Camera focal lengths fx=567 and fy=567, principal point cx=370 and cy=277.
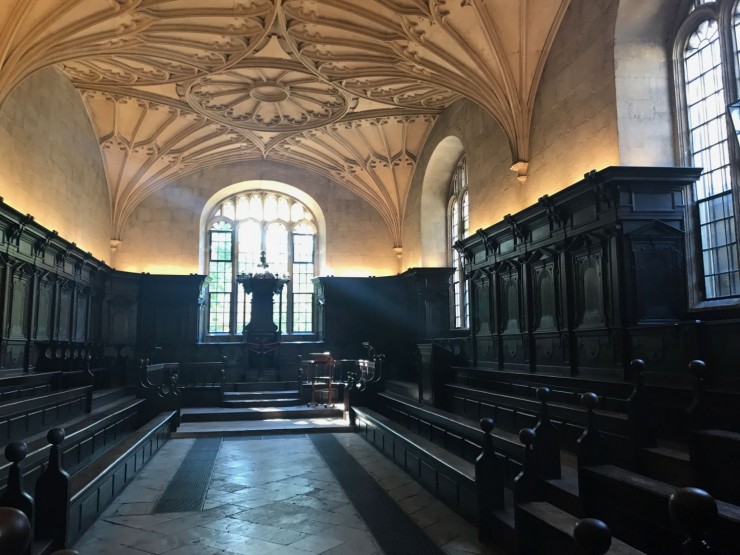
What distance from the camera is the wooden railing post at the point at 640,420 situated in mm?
4770

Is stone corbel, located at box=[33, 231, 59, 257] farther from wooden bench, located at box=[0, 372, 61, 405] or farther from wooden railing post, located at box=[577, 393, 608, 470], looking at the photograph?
wooden railing post, located at box=[577, 393, 608, 470]

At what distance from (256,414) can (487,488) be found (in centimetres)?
915

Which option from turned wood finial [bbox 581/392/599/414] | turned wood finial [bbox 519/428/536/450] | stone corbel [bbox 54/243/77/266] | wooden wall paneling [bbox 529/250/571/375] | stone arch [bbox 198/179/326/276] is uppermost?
stone arch [bbox 198/179/326/276]

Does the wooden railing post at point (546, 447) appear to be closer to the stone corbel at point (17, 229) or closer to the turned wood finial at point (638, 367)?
the turned wood finial at point (638, 367)

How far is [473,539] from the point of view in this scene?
4.87m

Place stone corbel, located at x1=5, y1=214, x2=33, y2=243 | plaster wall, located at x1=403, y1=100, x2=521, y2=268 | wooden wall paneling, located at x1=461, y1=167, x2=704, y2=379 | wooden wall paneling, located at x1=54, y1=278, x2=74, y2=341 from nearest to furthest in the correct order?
wooden wall paneling, located at x1=461, y1=167, x2=704, y2=379 → stone corbel, located at x1=5, y1=214, x2=33, y2=243 → plaster wall, located at x1=403, y1=100, x2=521, y2=268 → wooden wall paneling, located at x1=54, y1=278, x2=74, y2=341

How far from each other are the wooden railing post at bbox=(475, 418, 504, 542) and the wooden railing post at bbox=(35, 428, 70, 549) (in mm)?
3271

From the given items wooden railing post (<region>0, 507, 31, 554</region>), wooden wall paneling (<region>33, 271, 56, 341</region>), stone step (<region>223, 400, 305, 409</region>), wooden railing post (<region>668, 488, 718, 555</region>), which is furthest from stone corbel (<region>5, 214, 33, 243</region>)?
wooden railing post (<region>668, 488, 718, 555</region>)

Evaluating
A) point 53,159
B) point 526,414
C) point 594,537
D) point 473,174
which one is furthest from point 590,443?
point 53,159

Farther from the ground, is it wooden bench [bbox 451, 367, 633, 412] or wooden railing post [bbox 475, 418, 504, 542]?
wooden bench [bbox 451, 367, 633, 412]

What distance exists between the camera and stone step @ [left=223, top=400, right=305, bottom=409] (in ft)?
46.4

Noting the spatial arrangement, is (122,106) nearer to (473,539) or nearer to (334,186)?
(334,186)

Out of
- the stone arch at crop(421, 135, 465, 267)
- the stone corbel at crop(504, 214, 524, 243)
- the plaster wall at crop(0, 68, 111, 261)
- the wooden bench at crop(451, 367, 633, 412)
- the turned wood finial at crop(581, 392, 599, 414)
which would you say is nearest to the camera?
the turned wood finial at crop(581, 392, 599, 414)

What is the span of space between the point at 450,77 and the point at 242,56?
4.53 metres
